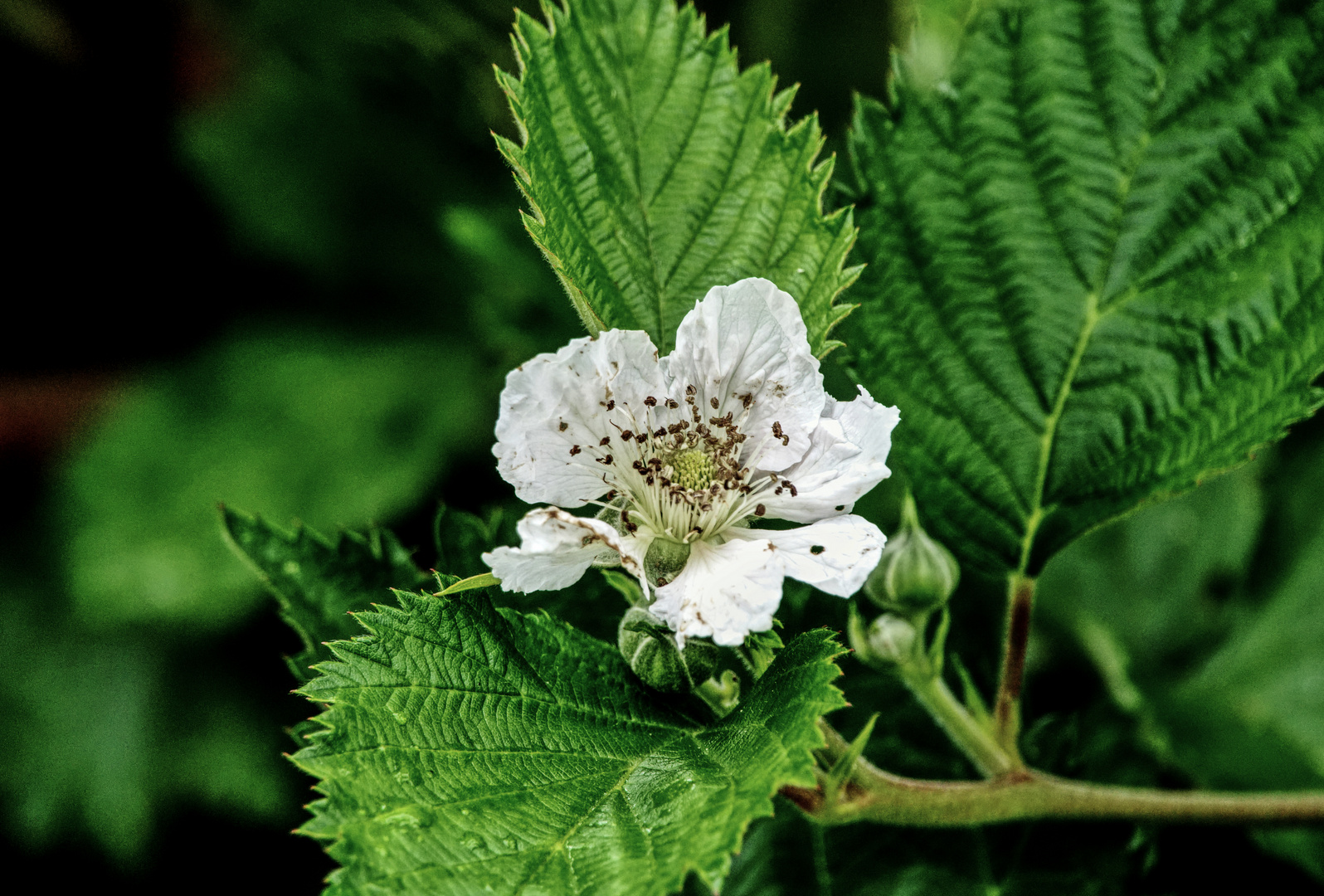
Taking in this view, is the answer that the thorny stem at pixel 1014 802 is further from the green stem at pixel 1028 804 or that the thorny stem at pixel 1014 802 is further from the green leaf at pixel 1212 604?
the green leaf at pixel 1212 604

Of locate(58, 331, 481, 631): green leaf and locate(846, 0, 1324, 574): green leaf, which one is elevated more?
locate(58, 331, 481, 631): green leaf

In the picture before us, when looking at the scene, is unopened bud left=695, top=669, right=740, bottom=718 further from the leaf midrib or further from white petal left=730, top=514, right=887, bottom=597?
the leaf midrib

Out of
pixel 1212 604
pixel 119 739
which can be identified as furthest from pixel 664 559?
pixel 119 739

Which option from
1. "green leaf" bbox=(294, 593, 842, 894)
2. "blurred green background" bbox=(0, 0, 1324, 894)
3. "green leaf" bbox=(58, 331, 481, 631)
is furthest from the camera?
"green leaf" bbox=(58, 331, 481, 631)

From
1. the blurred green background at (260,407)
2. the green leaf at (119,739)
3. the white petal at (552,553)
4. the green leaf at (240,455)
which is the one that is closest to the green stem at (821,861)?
the white petal at (552,553)

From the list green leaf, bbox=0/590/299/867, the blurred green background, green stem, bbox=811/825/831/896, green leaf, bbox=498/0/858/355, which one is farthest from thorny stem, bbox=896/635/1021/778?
green leaf, bbox=0/590/299/867

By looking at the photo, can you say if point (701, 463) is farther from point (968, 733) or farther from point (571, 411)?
point (968, 733)

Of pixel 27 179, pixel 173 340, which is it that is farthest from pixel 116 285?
pixel 27 179
